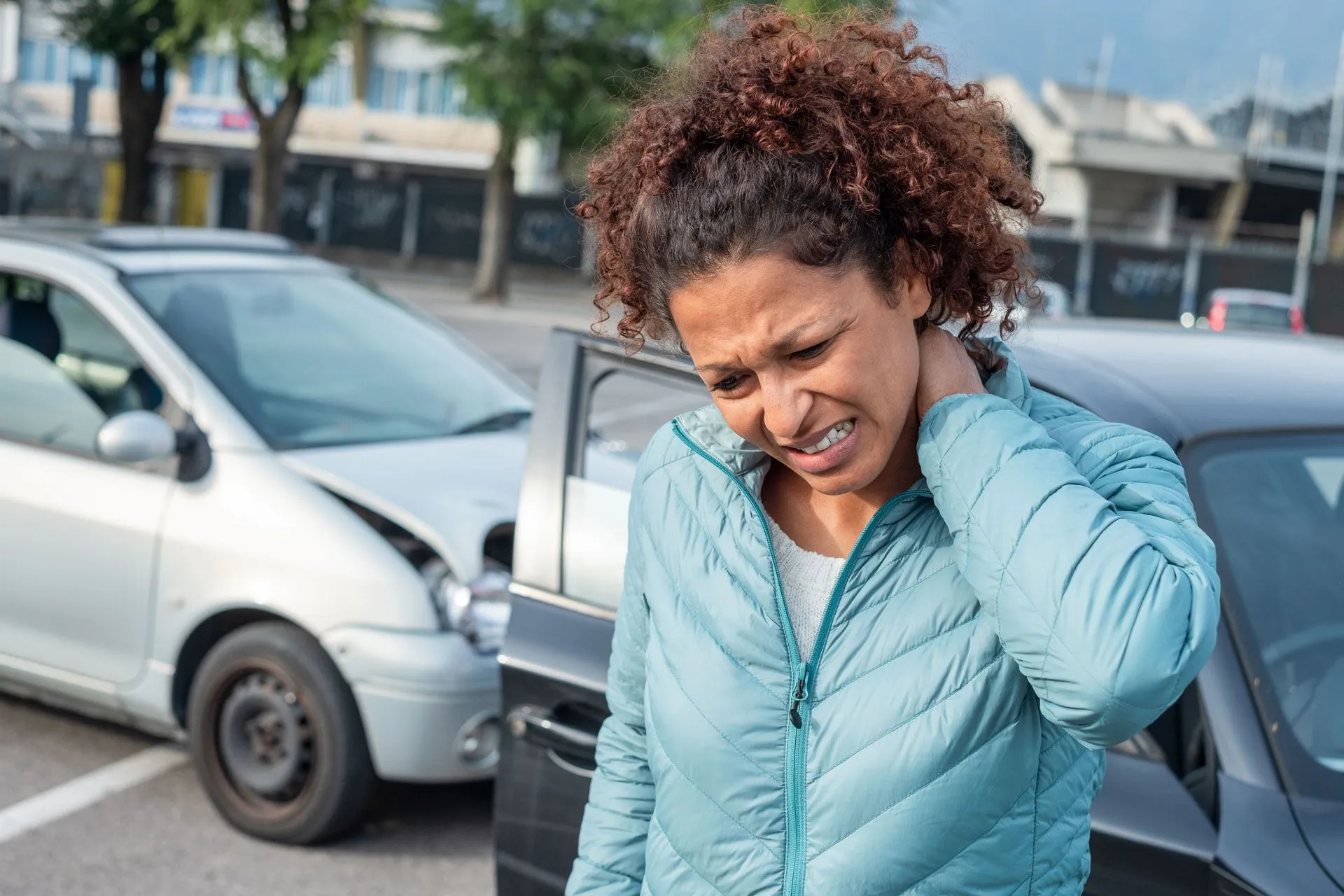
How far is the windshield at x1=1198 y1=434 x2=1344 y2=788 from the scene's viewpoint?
2.43 metres

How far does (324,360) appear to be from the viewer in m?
5.25

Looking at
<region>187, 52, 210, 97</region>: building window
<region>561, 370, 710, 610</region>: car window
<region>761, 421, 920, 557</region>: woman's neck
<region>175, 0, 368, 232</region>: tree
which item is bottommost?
<region>561, 370, 710, 610</region>: car window

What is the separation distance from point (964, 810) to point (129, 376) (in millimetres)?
4092

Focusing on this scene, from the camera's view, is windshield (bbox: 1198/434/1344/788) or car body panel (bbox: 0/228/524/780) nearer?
windshield (bbox: 1198/434/1344/788)

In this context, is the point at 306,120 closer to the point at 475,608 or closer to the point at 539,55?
the point at 539,55

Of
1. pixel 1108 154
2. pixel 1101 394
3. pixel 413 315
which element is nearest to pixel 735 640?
pixel 1101 394

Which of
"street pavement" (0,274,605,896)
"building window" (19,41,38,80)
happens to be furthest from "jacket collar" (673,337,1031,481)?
"building window" (19,41,38,80)

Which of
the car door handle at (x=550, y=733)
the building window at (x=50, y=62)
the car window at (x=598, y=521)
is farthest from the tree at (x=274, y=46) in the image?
the building window at (x=50, y=62)

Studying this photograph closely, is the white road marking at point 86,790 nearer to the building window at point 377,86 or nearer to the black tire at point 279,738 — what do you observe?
the black tire at point 279,738

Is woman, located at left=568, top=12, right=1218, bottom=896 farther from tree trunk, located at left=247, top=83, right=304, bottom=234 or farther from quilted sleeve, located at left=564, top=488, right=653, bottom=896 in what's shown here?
tree trunk, located at left=247, top=83, right=304, bottom=234

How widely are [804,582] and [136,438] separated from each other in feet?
10.4

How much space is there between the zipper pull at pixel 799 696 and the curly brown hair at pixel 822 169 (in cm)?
40

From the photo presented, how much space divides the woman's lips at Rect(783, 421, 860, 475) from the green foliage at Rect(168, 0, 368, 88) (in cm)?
2109

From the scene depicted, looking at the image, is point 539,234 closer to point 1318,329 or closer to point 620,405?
point 1318,329
